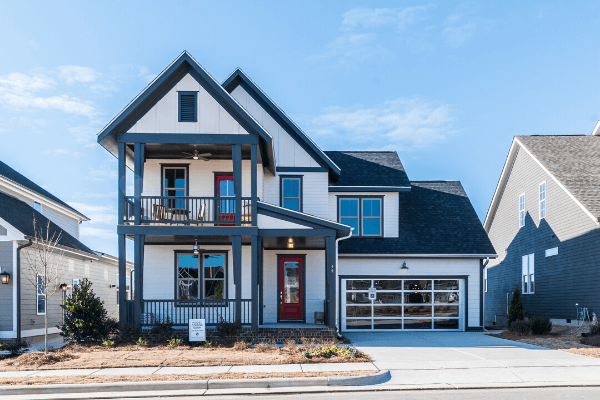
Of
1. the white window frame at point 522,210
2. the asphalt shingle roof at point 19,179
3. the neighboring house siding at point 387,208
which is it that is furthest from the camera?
the white window frame at point 522,210

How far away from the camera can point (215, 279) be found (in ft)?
61.9

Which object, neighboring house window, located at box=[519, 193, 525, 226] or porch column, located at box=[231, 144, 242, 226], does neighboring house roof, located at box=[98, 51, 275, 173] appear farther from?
neighboring house window, located at box=[519, 193, 525, 226]

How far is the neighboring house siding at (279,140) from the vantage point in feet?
66.3

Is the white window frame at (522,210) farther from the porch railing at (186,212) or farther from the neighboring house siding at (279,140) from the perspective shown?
the porch railing at (186,212)

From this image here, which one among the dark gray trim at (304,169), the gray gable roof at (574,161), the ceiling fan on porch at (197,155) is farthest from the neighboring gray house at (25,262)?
the gray gable roof at (574,161)

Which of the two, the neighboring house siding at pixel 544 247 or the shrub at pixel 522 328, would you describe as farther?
the neighboring house siding at pixel 544 247

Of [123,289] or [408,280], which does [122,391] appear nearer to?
[123,289]

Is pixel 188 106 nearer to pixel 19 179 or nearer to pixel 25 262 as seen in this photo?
pixel 25 262

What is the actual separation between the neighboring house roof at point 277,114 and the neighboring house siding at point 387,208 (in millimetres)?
1526

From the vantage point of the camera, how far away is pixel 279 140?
20.3 m

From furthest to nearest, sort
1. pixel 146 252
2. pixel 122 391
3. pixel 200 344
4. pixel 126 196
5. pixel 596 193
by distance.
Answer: pixel 596 193 → pixel 146 252 → pixel 126 196 → pixel 200 344 → pixel 122 391

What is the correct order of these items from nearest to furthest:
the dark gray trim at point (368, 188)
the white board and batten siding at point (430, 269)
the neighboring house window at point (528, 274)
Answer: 1. the white board and batten siding at point (430, 269)
2. the dark gray trim at point (368, 188)
3. the neighboring house window at point (528, 274)

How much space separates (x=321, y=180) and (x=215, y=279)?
5370 millimetres

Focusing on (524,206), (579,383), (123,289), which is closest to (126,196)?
(123,289)
